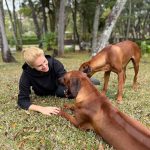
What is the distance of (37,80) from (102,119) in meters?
2.32

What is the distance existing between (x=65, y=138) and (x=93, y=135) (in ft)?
1.31

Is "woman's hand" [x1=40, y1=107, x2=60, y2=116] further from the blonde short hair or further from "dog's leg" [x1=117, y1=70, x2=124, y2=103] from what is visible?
"dog's leg" [x1=117, y1=70, x2=124, y2=103]

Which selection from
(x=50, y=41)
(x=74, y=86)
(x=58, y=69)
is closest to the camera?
(x=74, y=86)

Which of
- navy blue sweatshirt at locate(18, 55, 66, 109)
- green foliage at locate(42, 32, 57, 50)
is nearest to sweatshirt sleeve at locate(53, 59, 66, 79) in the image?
navy blue sweatshirt at locate(18, 55, 66, 109)

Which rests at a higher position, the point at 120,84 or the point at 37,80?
the point at 37,80

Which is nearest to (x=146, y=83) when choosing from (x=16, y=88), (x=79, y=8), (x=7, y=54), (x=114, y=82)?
(x=114, y=82)

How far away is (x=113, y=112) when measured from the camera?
5.23 meters

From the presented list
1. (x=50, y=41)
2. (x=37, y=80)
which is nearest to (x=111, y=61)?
(x=37, y=80)

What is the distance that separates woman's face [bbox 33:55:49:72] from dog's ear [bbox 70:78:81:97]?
0.98m

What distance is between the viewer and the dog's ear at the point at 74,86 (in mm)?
5703

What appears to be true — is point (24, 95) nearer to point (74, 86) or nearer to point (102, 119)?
point (74, 86)

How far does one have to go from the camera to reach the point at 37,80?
23.9 ft

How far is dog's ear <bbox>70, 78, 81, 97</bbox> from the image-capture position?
5703 mm

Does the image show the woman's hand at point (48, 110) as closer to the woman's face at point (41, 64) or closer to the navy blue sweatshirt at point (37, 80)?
the navy blue sweatshirt at point (37, 80)
